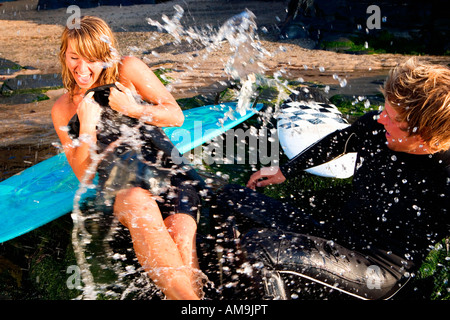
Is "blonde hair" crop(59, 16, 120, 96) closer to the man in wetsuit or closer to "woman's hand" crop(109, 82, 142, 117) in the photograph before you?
"woman's hand" crop(109, 82, 142, 117)

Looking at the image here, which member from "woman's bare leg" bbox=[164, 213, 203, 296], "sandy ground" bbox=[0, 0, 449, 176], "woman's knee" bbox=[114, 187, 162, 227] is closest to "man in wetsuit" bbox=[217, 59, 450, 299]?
"woman's bare leg" bbox=[164, 213, 203, 296]

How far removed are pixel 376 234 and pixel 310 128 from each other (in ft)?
6.16

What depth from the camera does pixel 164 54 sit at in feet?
24.4

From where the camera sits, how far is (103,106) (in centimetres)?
226

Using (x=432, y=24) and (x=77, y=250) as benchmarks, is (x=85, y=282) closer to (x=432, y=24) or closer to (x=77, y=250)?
(x=77, y=250)

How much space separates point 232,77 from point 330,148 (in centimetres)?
415

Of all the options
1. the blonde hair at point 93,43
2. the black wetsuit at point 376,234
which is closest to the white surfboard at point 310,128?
the black wetsuit at point 376,234

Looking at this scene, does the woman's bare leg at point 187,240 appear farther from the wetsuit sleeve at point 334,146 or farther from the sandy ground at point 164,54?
the sandy ground at point 164,54

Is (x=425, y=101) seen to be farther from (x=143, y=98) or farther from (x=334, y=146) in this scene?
(x=143, y=98)

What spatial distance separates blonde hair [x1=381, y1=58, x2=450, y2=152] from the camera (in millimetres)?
1613

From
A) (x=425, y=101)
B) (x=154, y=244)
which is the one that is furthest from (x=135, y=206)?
(x=425, y=101)

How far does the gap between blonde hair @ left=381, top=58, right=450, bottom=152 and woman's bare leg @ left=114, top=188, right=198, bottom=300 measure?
104 cm

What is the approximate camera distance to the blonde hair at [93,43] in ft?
6.97
